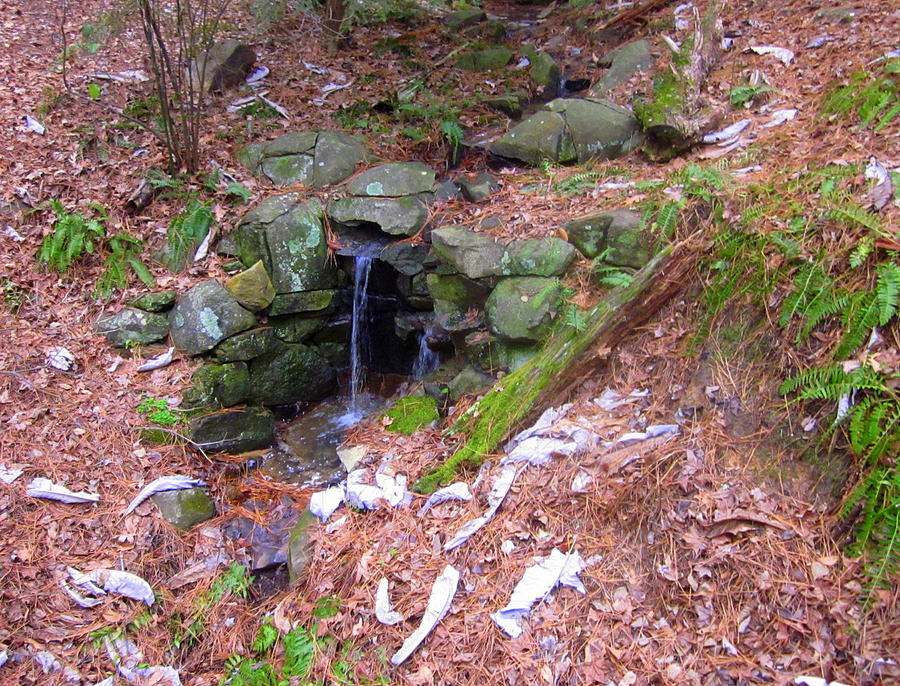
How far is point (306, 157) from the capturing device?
6.84m

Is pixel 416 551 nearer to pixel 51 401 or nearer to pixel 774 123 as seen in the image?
pixel 51 401

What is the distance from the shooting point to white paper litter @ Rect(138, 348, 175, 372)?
212 inches

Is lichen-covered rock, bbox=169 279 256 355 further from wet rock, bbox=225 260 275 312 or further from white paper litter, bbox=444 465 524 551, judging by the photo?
white paper litter, bbox=444 465 524 551

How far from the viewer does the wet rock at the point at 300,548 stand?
13.3 ft

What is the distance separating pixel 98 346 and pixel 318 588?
10.4 feet

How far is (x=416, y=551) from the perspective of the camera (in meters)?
3.68

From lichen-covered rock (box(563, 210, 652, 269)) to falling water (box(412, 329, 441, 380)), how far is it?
198 centimetres

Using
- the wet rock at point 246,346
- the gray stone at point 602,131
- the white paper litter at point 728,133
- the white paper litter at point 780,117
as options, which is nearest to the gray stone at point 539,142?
the gray stone at point 602,131

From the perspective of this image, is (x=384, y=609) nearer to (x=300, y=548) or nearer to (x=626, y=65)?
(x=300, y=548)

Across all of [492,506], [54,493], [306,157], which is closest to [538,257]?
[492,506]

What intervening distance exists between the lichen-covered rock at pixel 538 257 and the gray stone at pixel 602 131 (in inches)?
71.9

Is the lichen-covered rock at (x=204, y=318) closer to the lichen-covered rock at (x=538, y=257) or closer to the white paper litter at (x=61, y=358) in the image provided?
the white paper litter at (x=61, y=358)

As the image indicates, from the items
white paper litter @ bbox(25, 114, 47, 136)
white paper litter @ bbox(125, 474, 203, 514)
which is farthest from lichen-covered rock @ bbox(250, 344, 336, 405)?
white paper litter @ bbox(25, 114, 47, 136)

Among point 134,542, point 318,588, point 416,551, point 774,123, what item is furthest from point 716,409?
point 134,542
